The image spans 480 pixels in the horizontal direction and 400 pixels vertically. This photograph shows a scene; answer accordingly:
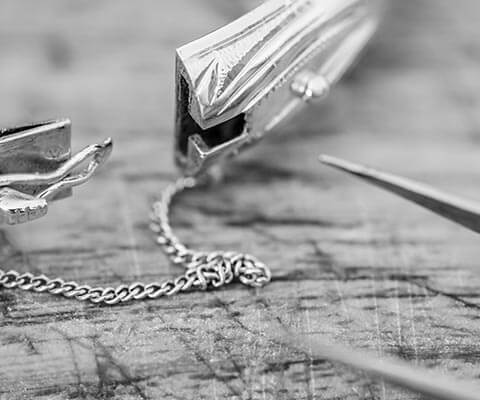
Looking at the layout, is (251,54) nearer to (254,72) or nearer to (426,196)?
(254,72)

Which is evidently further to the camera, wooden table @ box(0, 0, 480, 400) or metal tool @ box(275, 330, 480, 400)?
wooden table @ box(0, 0, 480, 400)

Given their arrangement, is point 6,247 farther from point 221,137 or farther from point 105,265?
point 221,137

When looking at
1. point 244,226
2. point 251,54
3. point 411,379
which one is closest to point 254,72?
point 251,54

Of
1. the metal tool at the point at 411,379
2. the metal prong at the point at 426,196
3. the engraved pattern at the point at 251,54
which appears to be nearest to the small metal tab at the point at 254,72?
the engraved pattern at the point at 251,54

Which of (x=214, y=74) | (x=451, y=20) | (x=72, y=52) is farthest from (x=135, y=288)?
(x=451, y=20)

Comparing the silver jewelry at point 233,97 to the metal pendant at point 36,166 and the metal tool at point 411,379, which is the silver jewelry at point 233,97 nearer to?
the metal pendant at point 36,166

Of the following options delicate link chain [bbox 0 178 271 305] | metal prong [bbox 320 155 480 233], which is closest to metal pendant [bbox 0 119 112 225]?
delicate link chain [bbox 0 178 271 305]

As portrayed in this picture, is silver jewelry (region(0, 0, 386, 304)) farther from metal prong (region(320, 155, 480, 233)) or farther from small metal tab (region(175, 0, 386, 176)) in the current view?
Result: metal prong (region(320, 155, 480, 233))
